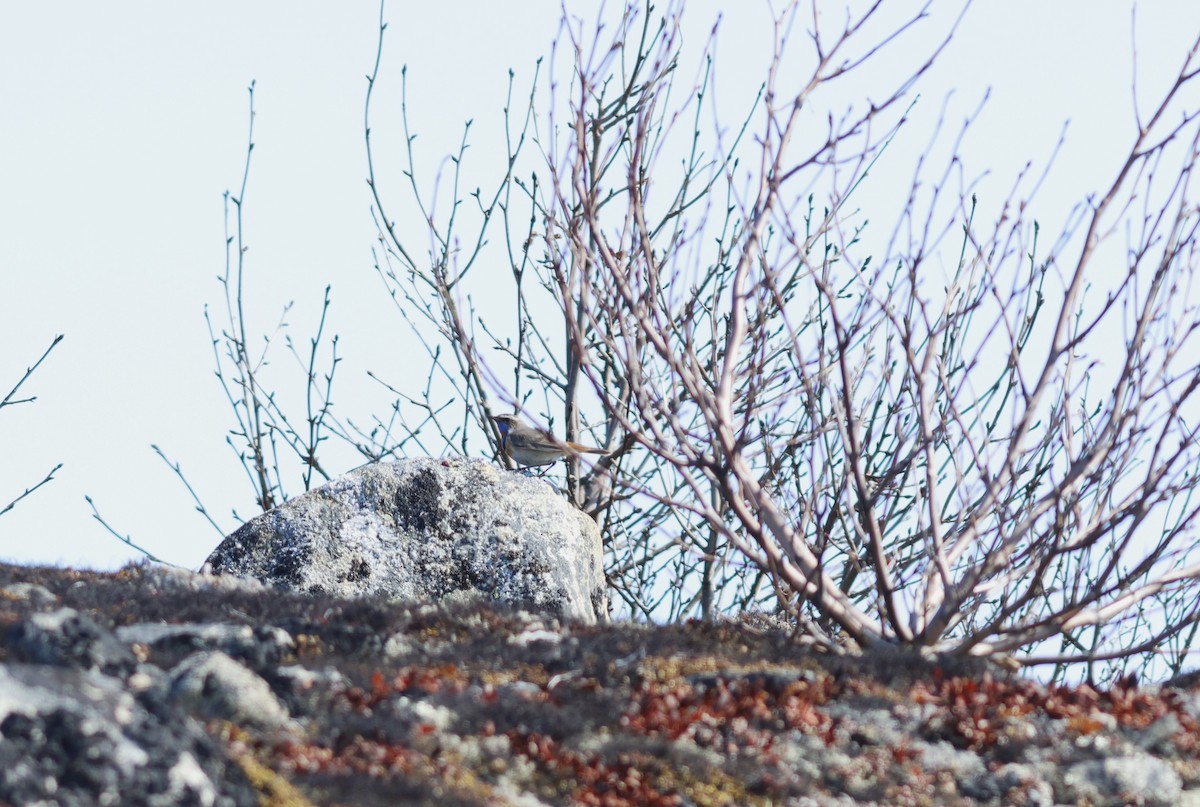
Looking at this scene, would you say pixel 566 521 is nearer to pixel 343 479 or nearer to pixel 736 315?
pixel 343 479

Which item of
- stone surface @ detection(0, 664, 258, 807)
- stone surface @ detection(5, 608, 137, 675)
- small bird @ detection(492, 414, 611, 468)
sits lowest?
stone surface @ detection(0, 664, 258, 807)

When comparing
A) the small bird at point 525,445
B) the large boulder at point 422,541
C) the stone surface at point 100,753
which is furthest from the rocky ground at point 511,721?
the small bird at point 525,445

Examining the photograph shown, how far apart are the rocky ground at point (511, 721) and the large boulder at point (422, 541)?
240cm

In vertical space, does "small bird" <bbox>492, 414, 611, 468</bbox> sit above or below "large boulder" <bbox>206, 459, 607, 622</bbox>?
above

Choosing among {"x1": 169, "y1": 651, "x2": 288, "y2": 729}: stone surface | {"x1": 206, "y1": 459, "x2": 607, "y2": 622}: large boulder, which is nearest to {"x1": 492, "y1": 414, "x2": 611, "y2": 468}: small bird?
{"x1": 206, "y1": 459, "x2": 607, "y2": 622}: large boulder

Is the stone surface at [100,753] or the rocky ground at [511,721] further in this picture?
the rocky ground at [511,721]

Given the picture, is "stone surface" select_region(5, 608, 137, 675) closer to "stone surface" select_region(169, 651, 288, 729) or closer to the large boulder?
"stone surface" select_region(169, 651, 288, 729)

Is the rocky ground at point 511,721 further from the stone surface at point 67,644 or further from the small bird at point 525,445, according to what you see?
the small bird at point 525,445

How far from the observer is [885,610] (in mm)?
8664

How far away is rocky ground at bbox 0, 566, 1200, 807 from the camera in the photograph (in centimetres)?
518

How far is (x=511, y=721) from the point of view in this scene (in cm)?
631

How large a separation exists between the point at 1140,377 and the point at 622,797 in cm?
430

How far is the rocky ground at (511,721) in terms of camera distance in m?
5.18

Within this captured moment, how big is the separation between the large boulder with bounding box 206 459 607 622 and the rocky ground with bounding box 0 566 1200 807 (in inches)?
94.3
